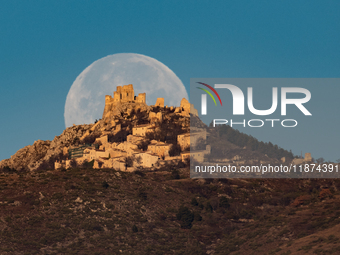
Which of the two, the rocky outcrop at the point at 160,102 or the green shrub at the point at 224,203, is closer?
the green shrub at the point at 224,203

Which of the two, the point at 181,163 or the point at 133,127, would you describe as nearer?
the point at 181,163

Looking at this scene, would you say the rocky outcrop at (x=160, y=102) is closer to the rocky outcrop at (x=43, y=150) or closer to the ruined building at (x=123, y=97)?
the ruined building at (x=123, y=97)

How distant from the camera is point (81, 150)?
10856cm

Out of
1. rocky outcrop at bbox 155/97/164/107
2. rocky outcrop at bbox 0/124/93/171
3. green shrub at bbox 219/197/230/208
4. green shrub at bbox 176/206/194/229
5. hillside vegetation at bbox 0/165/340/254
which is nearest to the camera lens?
hillside vegetation at bbox 0/165/340/254

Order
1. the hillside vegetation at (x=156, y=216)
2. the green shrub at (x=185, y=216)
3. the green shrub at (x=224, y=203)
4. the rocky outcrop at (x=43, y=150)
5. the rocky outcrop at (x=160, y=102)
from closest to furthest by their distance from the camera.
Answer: the hillside vegetation at (x=156, y=216), the green shrub at (x=185, y=216), the green shrub at (x=224, y=203), the rocky outcrop at (x=43, y=150), the rocky outcrop at (x=160, y=102)

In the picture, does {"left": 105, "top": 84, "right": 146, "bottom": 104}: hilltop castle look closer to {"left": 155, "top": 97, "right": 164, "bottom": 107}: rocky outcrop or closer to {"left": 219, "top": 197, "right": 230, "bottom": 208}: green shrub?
{"left": 155, "top": 97, "right": 164, "bottom": 107}: rocky outcrop

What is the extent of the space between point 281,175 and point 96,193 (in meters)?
37.9

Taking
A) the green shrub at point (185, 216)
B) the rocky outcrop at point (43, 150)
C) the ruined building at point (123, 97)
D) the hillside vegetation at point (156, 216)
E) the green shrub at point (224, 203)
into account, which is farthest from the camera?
the ruined building at point (123, 97)

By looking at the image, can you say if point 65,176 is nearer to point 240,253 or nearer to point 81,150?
point 81,150

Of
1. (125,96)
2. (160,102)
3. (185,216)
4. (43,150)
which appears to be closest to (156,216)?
(185,216)

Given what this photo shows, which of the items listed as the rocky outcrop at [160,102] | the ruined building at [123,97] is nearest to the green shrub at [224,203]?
the rocky outcrop at [160,102]

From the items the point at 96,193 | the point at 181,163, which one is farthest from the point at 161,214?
the point at 181,163

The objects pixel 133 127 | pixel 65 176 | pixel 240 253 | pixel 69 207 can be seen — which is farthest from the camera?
pixel 133 127

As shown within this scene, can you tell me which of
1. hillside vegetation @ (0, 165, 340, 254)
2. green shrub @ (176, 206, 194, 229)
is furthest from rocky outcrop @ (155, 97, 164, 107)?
green shrub @ (176, 206, 194, 229)
